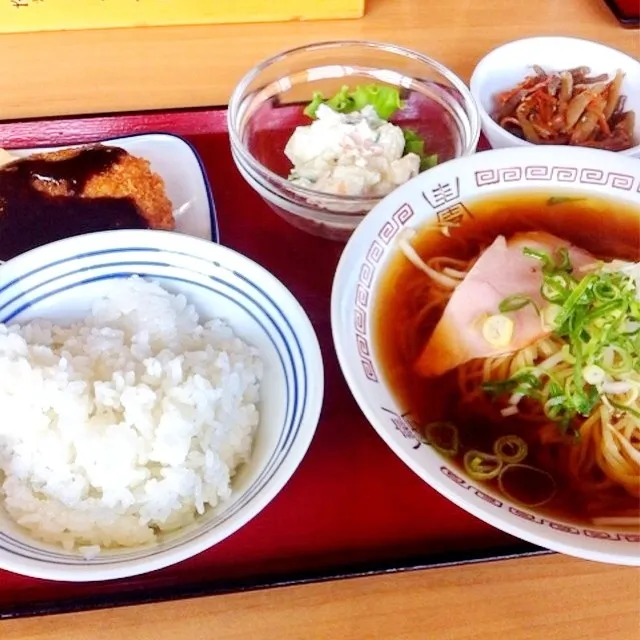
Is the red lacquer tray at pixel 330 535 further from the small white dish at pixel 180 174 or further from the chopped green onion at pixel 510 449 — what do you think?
the small white dish at pixel 180 174

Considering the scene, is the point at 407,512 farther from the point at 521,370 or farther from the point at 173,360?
the point at 173,360

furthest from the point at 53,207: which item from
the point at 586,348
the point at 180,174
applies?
the point at 586,348

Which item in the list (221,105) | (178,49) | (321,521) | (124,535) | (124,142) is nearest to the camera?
(124,535)

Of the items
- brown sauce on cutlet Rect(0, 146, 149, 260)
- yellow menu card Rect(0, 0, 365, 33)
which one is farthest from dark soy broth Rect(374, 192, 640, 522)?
yellow menu card Rect(0, 0, 365, 33)

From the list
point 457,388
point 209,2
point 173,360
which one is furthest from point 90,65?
point 457,388

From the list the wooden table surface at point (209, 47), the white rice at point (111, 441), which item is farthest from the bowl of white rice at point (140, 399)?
the wooden table surface at point (209, 47)

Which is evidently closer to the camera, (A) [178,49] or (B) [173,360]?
(B) [173,360]
